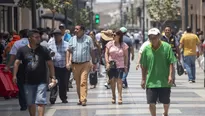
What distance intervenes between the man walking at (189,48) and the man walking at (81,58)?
A: 21.3 ft

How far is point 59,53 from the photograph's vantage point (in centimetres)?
1559

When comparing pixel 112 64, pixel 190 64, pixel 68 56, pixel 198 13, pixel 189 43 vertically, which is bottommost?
pixel 190 64

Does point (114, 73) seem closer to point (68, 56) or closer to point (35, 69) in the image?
point (68, 56)

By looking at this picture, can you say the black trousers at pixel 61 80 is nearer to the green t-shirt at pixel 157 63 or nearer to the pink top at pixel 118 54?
the pink top at pixel 118 54

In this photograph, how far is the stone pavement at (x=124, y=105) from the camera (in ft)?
45.4

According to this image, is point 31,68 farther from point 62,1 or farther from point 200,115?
point 62,1

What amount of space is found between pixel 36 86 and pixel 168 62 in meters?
2.27

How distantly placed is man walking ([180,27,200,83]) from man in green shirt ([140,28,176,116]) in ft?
32.6

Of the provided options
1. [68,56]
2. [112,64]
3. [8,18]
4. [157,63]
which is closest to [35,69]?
[157,63]

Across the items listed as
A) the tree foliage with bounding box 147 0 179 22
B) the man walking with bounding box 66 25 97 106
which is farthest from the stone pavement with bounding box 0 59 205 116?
the tree foliage with bounding box 147 0 179 22

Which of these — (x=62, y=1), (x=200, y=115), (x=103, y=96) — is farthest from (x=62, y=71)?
(x=62, y=1)

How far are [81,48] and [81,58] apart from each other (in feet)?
0.78

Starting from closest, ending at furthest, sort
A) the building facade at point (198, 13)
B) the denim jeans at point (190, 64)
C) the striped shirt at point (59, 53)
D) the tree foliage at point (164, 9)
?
the striped shirt at point (59, 53) < the denim jeans at point (190, 64) < the building facade at point (198, 13) < the tree foliage at point (164, 9)

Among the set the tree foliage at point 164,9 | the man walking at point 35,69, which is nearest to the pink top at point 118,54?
the man walking at point 35,69
